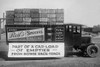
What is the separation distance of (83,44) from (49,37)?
2.91 meters

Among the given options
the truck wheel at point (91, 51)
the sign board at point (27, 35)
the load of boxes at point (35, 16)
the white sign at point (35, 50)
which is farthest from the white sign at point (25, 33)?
the load of boxes at point (35, 16)

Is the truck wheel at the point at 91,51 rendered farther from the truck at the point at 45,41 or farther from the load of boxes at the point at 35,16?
the load of boxes at the point at 35,16

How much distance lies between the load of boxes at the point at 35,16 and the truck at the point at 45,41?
19.2 metres

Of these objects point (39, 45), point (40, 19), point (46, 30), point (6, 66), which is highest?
point (40, 19)

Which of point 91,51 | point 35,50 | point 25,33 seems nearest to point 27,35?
point 25,33

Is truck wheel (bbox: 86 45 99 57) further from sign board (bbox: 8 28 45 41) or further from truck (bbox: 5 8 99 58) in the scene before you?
sign board (bbox: 8 28 45 41)

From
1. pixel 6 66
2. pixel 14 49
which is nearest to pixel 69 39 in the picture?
pixel 14 49

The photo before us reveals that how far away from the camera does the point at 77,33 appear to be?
45.3 ft

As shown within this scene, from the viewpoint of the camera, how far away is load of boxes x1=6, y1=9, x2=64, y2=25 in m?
33.2

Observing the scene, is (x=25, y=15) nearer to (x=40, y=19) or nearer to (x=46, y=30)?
(x=40, y=19)

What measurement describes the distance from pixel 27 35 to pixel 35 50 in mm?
1510

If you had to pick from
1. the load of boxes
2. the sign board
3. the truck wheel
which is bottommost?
the truck wheel

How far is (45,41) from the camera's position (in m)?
12.7

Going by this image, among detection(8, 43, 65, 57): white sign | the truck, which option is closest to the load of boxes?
the truck
